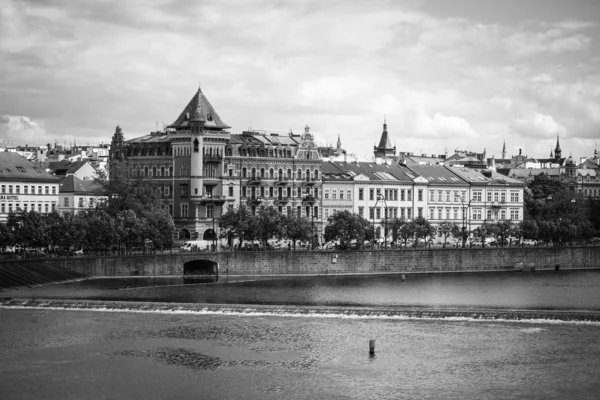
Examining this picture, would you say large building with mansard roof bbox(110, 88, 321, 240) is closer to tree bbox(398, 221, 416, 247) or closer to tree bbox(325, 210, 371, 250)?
tree bbox(325, 210, 371, 250)

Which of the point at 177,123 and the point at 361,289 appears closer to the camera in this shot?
the point at 361,289

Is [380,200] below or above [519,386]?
above

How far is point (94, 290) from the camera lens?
113062 millimetres

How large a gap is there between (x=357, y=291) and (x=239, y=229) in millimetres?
28244

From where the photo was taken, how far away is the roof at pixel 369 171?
6693 inches

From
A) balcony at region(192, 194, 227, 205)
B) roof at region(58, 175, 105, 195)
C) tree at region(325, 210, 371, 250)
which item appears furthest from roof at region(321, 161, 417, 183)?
roof at region(58, 175, 105, 195)

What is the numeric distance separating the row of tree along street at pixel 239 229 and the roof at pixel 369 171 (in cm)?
770

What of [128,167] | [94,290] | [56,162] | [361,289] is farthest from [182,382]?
[56,162]

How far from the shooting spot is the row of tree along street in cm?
12988

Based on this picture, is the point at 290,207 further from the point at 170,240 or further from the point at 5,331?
the point at 5,331

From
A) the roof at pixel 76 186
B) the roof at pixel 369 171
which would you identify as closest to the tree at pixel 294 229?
the roof at pixel 369 171

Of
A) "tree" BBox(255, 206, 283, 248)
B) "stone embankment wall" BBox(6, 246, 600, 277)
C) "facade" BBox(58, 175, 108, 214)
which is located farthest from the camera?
"facade" BBox(58, 175, 108, 214)

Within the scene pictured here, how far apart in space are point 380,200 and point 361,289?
51.2 meters

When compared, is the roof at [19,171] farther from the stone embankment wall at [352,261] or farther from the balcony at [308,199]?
the balcony at [308,199]
